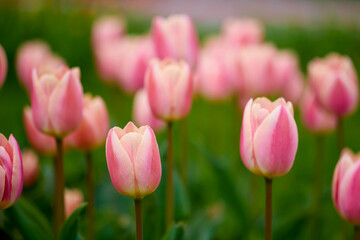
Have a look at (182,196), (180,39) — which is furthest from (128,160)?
(180,39)

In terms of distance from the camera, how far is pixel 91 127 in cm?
114

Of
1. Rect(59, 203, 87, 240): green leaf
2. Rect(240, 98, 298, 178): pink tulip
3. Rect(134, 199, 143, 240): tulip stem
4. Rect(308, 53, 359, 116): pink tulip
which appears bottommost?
Rect(59, 203, 87, 240): green leaf

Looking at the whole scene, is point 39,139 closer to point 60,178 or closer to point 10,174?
point 60,178

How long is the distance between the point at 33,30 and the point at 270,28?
9.53ft

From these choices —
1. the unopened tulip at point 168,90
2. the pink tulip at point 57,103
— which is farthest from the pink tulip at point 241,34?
the pink tulip at point 57,103

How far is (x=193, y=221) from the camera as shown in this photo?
1.58 metres

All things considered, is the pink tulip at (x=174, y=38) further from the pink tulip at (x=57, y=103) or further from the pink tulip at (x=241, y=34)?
the pink tulip at (x=241, y=34)

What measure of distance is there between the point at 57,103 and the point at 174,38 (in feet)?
1.63

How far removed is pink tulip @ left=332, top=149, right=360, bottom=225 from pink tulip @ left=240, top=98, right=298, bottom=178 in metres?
0.14

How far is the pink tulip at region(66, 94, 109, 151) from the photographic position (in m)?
1.14

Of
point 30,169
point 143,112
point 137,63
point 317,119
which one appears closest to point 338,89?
point 317,119

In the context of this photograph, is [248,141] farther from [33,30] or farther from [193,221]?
[33,30]

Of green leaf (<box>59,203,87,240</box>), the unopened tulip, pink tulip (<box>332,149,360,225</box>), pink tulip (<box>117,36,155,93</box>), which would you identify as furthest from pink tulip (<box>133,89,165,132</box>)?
pink tulip (<box>332,149,360,225</box>)

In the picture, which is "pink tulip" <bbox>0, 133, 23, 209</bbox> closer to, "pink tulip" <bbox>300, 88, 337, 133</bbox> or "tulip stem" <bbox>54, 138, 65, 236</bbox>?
"tulip stem" <bbox>54, 138, 65, 236</bbox>
